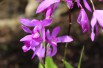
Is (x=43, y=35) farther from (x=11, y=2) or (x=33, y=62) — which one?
(x=11, y=2)

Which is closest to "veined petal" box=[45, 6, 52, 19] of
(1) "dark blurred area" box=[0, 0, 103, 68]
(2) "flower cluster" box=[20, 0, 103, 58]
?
(2) "flower cluster" box=[20, 0, 103, 58]

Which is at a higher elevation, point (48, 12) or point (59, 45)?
point (48, 12)

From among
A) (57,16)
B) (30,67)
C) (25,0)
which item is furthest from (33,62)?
(25,0)

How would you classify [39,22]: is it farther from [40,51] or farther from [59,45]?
[59,45]

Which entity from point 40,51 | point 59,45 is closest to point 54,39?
point 40,51

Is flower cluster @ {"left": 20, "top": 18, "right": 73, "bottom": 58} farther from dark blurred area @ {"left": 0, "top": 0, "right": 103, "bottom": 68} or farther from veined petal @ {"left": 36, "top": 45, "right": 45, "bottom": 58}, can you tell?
dark blurred area @ {"left": 0, "top": 0, "right": 103, "bottom": 68}

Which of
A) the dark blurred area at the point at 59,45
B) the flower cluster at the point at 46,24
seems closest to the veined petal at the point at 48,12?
the flower cluster at the point at 46,24

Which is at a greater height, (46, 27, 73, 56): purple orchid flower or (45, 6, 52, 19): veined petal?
(45, 6, 52, 19): veined petal

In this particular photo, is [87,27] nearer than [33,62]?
Yes

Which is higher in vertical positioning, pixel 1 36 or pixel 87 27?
pixel 87 27

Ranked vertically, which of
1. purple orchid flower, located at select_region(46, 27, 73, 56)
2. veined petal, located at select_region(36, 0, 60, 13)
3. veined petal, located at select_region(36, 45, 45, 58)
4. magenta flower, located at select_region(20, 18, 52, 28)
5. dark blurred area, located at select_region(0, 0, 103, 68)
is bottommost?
dark blurred area, located at select_region(0, 0, 103, 68)

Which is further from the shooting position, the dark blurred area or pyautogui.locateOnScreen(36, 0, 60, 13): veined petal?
the dark blurred area
